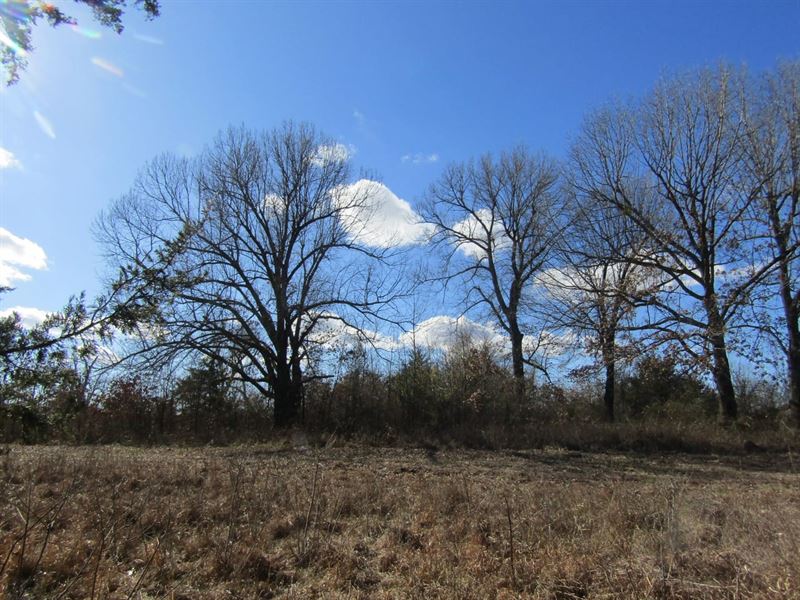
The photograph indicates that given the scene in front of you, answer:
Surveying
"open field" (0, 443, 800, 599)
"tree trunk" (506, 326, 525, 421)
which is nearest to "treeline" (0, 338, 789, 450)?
"tree trunk" (506, 326, 525, 421)

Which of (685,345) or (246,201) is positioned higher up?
(246,201)

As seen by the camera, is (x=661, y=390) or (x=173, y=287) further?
(x=661, y=390)

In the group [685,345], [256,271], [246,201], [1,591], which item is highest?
[246,201]

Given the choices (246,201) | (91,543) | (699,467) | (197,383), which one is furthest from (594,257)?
(91,543)

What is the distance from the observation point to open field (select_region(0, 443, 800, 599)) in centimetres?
418

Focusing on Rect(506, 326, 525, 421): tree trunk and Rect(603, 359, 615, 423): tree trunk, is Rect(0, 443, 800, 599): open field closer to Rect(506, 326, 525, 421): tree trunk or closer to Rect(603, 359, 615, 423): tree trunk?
→ Rect(506, 326, 525, 421): tree trunk

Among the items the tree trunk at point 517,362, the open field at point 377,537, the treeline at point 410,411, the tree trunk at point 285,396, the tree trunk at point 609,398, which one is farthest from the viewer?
the tree trunk at point 609,398

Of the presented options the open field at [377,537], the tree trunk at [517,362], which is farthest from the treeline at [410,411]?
the open field at [377,537]

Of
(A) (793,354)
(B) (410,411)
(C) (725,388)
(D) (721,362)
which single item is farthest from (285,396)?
(A) (793,354)

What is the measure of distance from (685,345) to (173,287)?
60.1ft

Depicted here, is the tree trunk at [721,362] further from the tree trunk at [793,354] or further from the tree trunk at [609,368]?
the tree trunk at [609,368]

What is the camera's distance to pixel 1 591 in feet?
12.3

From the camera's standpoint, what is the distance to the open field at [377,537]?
4.18 m

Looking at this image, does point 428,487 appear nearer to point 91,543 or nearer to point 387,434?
point 91,543
